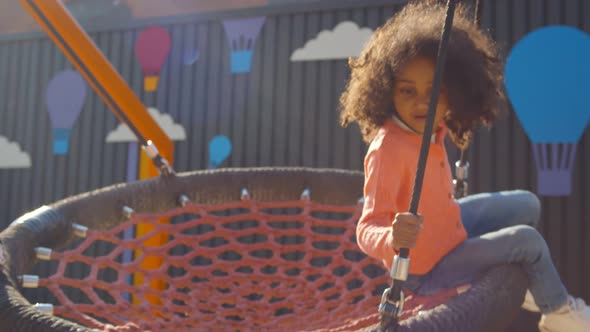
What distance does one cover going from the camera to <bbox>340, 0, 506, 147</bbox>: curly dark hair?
66 centimetres

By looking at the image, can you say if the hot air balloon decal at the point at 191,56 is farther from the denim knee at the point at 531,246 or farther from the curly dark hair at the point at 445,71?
the denim knee at the point at 531,246

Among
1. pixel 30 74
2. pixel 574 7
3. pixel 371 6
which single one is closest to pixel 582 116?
pixel 574 7

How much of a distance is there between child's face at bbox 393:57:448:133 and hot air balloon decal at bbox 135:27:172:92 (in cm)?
175

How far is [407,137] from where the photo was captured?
660 millimetres

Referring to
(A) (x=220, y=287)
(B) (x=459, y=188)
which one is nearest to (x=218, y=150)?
(A) (x=220, y=287)

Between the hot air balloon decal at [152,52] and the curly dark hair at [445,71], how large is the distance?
167cm

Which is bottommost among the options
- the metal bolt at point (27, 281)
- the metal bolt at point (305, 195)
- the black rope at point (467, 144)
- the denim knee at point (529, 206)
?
the metal bolt at point (27, 281)

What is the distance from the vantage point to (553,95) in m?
1.79

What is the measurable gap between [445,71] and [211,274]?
630 mm

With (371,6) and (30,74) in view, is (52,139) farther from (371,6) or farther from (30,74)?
(371,6)

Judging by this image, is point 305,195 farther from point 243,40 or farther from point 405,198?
point 243,40

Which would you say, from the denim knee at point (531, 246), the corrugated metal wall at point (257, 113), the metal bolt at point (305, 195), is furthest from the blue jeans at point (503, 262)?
the corrugated metal wall at point (257, 113)

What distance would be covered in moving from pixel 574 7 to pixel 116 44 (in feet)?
5.75

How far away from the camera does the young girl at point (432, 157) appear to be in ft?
2.03
